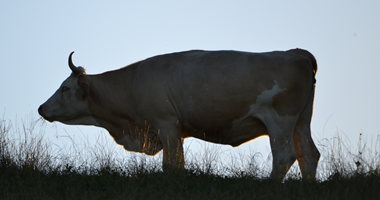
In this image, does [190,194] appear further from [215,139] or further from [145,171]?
[215,139]

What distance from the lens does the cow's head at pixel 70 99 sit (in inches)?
325

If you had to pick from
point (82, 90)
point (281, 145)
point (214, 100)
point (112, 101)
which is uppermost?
point (82, 90)

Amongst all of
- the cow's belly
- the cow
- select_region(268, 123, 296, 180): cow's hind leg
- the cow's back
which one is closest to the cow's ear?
the cow

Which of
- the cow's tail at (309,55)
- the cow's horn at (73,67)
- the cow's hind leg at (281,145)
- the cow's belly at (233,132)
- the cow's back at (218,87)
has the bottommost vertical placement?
the cow's hind leg at (281,145)

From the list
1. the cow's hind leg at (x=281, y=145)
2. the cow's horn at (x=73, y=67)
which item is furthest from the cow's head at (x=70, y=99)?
the cow's hind leg at (x=281, y=145)

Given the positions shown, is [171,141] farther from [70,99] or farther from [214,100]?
[70,99]

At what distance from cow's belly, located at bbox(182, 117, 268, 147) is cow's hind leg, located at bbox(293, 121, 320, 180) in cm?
73

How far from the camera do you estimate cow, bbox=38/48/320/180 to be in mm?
6746

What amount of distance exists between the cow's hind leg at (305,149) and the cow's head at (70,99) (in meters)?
3.91

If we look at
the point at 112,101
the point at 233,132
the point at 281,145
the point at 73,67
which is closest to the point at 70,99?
the point at 73,67

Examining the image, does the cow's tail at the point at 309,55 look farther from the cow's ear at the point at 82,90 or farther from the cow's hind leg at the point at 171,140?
the cow's ear at the point at 82,90

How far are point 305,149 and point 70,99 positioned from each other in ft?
14.5

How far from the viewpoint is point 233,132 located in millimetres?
7152

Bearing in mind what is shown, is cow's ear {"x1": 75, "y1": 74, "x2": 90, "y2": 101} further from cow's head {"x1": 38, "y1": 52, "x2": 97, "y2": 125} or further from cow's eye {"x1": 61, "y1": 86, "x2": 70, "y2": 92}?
cow's eye {"x1": 61, "y1": 86, "x2": 70, "y2": 92}
